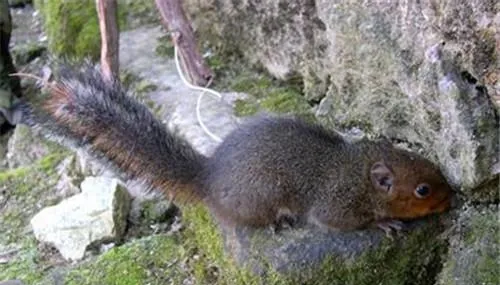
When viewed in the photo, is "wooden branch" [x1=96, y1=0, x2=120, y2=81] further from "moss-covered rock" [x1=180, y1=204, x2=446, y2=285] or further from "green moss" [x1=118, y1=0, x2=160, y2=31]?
"moss-covered rock" [x1=180, y1=204, x2=446, y2=285]

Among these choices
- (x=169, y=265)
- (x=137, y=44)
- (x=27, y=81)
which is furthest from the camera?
(x=27, y=81)

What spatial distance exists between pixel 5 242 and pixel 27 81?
166 centimetres

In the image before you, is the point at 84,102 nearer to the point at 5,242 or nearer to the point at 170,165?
the point at 170,165

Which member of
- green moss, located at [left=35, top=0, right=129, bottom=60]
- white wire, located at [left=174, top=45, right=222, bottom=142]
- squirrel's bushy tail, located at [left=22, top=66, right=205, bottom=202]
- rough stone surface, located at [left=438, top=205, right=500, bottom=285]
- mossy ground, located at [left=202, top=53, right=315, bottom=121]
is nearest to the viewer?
rough stone surface, located at [left=438, top=205, right=500, bottom=285]

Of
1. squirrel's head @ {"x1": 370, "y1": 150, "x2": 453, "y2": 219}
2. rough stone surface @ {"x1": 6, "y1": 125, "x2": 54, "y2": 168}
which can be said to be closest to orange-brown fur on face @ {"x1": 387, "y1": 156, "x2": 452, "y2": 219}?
squirrel's head @ {"x1": 370, "y1": 150, "x2": 453, "y2": 219}

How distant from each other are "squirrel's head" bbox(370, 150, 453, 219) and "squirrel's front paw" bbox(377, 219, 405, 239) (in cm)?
2

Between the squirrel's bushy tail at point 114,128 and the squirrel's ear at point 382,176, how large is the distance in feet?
1.92

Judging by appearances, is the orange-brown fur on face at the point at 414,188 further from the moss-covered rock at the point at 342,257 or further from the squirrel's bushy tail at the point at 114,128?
the squirrel's bushy tail at the point at 114,128

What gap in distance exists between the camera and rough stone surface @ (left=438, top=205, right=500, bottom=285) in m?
2.74

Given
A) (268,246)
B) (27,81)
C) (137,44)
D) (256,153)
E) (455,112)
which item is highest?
(455,112)

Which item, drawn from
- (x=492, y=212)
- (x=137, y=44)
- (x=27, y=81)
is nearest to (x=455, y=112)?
(x=492, y=212)

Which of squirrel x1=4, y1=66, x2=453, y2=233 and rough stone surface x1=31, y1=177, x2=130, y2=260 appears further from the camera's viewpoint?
rough stone surface x1=31, y1=177, x2=130, y2=260

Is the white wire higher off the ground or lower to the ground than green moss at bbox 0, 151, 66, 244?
higher

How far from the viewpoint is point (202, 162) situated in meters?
3.19
